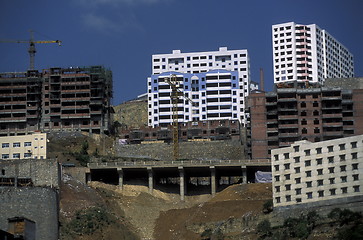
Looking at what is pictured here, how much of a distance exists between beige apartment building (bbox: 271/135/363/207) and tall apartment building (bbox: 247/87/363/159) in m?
50.3

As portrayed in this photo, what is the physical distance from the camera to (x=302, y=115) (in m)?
196

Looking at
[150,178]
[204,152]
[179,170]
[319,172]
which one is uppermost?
[204,152]

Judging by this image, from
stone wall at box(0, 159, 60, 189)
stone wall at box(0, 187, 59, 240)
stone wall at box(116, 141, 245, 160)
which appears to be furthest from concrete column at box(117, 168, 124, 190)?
stone wall at box(0, 187, 59, 240)

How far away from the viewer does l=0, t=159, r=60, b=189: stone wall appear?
149 meters

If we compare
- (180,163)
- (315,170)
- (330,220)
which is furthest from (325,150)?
(180,163)

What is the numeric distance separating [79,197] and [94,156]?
35.6 meters

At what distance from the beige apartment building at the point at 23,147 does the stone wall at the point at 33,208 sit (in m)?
35.3

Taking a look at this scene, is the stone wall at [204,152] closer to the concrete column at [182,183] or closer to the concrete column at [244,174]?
the concrete column at [244,174]

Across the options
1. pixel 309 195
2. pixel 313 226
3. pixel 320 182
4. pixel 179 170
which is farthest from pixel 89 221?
pixel 320 182

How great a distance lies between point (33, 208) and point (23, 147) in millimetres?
39261

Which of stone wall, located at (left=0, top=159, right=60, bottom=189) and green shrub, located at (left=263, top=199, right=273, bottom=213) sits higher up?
stone wall, located at (left=0, top=159, right=60, bottom=189)

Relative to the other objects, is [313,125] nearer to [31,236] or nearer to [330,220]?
[330,220]

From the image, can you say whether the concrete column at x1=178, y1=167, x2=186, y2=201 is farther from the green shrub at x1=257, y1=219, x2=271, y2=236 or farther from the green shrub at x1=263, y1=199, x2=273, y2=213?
the green shrub at x1=257, y1=219, x2=271, y2=236

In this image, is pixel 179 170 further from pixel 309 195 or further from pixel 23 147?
pixel 309 195
